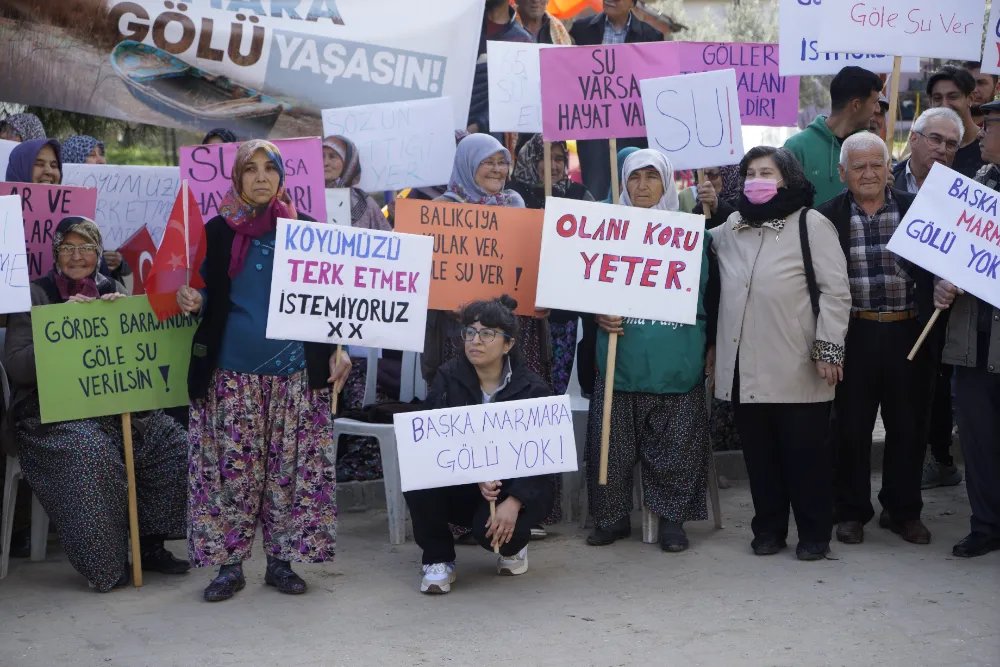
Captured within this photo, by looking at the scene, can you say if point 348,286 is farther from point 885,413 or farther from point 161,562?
point 885,413

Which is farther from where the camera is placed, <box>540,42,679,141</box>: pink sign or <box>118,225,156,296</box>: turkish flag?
<box>118,225,156,296</box>: turkish flag

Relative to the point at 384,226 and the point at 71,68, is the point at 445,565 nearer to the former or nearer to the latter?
the point at 384,226

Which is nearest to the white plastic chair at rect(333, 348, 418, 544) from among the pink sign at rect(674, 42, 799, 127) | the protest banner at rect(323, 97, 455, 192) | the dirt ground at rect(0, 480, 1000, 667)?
the dirt ground at rect(0, 480, 1000, 667)

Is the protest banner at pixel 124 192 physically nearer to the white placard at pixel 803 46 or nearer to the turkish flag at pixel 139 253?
the turkish flag at pixel 139 253

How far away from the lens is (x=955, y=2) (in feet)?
22.0

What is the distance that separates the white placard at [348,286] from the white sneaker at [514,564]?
1071 mm

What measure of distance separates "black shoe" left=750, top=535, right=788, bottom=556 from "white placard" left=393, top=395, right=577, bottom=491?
3.80 ft

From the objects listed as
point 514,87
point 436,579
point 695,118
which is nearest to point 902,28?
point 695,118

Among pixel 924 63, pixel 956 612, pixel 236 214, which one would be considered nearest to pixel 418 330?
pixel 236 214

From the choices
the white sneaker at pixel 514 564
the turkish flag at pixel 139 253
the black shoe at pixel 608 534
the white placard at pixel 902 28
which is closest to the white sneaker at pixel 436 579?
the white sneaker at pixel 514 564

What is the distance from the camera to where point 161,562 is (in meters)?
5.73

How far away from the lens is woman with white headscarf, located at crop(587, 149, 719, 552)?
596 cm

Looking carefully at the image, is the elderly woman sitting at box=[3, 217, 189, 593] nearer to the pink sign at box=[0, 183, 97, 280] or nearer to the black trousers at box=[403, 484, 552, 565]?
the pink sign at box=[0, 183, 97, 280]

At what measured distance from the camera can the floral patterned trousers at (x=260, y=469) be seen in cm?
525
